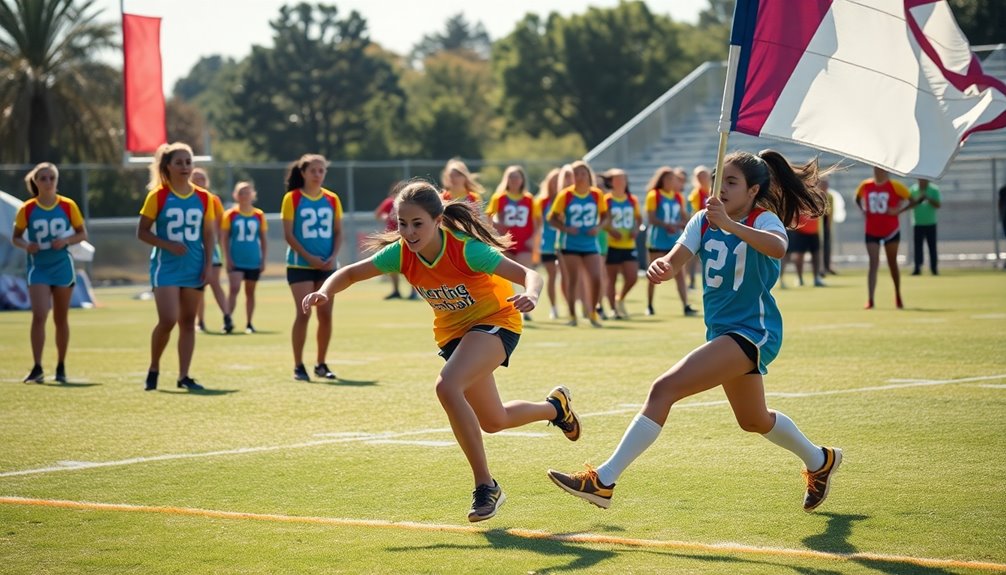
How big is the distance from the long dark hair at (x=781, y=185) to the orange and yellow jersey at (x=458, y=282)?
130 cm

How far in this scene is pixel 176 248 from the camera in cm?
1223

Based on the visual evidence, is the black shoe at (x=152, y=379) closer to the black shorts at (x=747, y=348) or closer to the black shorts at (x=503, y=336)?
the black shorts at (x=503, y=336)

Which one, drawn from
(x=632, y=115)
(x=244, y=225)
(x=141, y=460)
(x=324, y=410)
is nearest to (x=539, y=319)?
(x=244, y=225)

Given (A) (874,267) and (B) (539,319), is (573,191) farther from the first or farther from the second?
(A) (874,267)

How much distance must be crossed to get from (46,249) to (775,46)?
843cm

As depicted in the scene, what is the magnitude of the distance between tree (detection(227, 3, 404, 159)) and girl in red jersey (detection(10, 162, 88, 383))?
7009 centimetres

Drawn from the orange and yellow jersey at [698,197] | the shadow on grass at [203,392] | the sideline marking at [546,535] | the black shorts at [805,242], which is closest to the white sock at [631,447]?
the sideline marking at [546,535]

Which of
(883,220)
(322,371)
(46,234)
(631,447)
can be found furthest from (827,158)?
(631,447)

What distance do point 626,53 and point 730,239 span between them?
7274cm

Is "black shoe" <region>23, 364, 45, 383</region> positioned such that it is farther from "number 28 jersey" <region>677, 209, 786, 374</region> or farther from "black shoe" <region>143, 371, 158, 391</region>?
"number 28 jersey" <region>677, 209, 786, 374</region>

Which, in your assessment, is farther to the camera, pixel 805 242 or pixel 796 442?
pixel 805 242

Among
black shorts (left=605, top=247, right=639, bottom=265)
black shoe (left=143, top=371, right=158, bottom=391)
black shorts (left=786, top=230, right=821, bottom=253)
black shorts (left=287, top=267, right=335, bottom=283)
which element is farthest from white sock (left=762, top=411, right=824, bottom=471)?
black shorts (left=786, top=230, right=821, bottom=253)

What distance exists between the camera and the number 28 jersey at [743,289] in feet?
21.7

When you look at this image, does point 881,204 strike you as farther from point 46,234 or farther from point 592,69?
point 592,69
